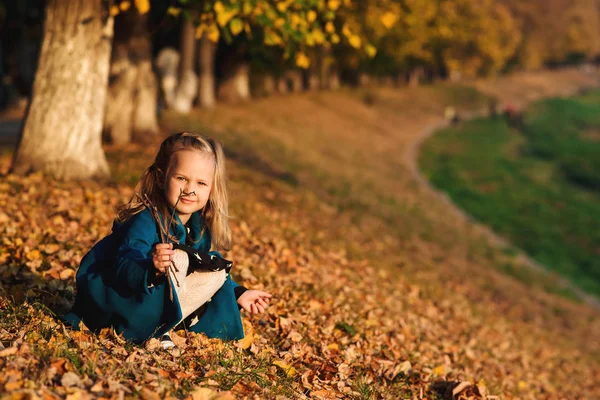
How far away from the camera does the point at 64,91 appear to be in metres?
9.28

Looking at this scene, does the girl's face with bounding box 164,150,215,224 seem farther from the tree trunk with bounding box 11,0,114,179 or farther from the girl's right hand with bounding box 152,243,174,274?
the tree trunk with bounding box 11,0,114,179

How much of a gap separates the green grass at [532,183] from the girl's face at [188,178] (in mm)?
13611

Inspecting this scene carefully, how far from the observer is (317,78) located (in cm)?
4244

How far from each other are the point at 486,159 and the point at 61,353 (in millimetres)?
35769

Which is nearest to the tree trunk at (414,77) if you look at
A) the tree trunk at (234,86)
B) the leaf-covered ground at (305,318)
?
the tree trunk at (234,86)

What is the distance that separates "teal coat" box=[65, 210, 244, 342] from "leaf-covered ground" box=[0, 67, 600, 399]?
0.14m

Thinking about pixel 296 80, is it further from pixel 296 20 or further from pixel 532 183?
pixel 296 20

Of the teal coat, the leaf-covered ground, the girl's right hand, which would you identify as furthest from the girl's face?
the leaf-covered ground

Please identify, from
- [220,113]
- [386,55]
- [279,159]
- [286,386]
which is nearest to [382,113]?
[386,55]

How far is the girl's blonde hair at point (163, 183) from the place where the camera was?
14.0 feet

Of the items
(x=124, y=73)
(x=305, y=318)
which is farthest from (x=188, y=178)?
(x=124, y=73)

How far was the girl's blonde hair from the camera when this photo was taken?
4.28m

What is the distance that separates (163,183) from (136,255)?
1.90 feet

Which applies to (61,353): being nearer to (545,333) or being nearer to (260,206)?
(260,206)
